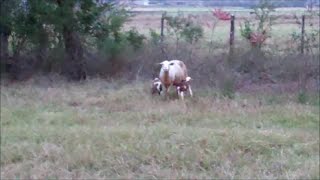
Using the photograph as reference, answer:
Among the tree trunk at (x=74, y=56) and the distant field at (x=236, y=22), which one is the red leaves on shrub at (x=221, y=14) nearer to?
the distant field at (x=236, y=22)

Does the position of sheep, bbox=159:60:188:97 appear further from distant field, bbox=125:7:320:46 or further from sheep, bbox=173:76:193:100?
distant field, bbox=125:7:320:46

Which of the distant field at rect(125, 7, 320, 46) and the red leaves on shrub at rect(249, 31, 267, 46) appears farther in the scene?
the distant field at rect(125, 7, 320, 46)

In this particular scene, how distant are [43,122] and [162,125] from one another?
163 centimetres

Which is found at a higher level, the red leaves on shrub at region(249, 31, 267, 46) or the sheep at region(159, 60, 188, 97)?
the red leaves on shrub at region(249, 31, 267, 46)

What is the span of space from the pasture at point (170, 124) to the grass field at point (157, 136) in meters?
0.01

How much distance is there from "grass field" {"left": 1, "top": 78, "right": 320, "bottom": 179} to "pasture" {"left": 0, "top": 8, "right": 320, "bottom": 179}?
0.01 m

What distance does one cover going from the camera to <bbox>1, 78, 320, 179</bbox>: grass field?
23.5ft

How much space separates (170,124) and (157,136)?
116 centimetres

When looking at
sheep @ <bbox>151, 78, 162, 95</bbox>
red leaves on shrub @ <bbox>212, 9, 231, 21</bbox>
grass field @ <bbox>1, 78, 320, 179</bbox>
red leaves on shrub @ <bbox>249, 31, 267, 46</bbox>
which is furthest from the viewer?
red leaves on shrub @ <bbox>212, 9, 231, 21</bbox>

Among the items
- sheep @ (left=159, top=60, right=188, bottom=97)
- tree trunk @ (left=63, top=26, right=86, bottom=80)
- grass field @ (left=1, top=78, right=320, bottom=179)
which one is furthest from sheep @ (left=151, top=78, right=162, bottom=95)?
tree trunk @ (left=63, top=26, right=86, bottom=80)

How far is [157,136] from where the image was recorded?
8.41 metres

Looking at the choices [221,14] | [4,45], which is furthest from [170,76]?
[4,45]

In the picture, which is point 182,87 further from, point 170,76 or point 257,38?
point 257,38

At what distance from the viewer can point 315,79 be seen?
13.5 metres
